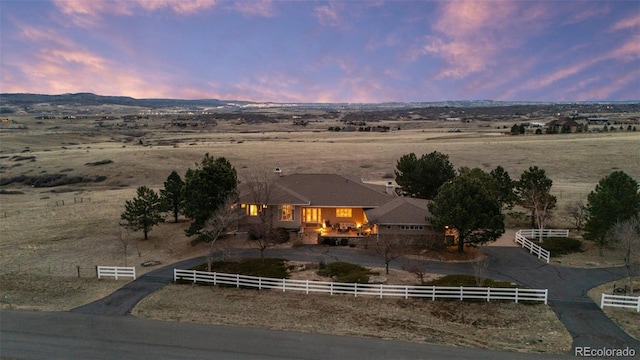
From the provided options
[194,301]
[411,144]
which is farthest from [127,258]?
[411,144]

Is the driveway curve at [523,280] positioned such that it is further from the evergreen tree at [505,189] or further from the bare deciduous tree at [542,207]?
the evergreen tree at [505,189]

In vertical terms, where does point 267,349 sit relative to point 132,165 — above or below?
below

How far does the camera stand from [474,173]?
37688 millimetres

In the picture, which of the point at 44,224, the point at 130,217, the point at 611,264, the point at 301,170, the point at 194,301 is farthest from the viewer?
the point at 301,170

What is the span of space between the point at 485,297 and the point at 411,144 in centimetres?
7215

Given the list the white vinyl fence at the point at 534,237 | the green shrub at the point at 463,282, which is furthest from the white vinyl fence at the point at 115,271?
the white vinyl fence at the point at 534,237

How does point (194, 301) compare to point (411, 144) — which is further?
point (411, 144)

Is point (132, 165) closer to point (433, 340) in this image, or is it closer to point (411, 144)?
point (411, 144)

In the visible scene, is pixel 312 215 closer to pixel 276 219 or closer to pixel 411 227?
pixel 276 219

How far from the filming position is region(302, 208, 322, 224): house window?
38812 millimetres

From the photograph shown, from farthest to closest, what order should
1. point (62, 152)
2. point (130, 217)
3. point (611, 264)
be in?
point (62, 152), point (130, 217), point (611, 264)

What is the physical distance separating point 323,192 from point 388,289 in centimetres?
1621

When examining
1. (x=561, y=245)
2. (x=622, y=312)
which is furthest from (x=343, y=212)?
(x=622, y=312)

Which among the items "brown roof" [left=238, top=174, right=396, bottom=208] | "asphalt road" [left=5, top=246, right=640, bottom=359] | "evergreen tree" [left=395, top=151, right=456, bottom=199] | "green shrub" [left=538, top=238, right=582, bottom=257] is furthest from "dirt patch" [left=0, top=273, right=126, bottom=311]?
"green shrub" [left=538, top=238, right=582, bottom=257]
